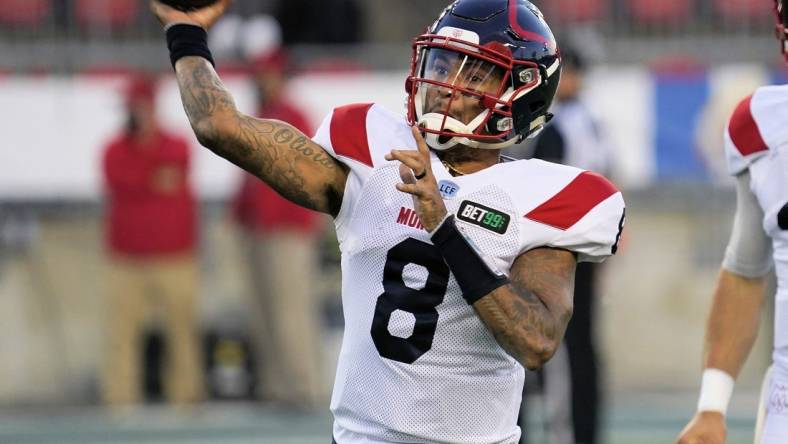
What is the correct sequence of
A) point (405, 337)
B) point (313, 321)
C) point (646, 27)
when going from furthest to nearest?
point (646, 27), point (313, 321), point (405, 337)

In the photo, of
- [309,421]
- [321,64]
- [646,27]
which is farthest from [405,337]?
[646,27]

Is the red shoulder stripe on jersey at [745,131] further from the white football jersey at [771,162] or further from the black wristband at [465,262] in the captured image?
the black wristband at [465,262]

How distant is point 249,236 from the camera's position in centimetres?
959

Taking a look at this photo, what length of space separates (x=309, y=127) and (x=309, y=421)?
1.81 m

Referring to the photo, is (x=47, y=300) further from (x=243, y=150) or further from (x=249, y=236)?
(x=243, y=150)

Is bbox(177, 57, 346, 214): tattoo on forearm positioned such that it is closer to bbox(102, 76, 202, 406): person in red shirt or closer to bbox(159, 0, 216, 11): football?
bbox(159, 0, 216, 11): football

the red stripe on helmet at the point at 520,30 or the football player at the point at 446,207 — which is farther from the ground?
the red stripe on helmet at the point at 520,30

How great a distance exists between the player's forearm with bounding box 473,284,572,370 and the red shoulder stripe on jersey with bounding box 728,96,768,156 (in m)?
0.73

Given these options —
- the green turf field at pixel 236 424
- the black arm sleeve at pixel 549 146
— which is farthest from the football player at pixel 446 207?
the green turf field at pixel 236 424

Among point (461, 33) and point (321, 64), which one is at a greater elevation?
point (461, 33)

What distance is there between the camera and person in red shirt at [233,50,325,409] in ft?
30.8

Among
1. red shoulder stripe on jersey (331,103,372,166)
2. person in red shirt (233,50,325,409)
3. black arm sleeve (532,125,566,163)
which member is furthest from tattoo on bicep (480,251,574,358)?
person in red shirt (233,50,325,409)

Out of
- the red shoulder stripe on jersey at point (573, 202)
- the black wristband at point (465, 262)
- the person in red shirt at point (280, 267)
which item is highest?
the red shoulder stripe on jersey at point (573, 202)

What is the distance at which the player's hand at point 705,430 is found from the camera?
12.2 feet
